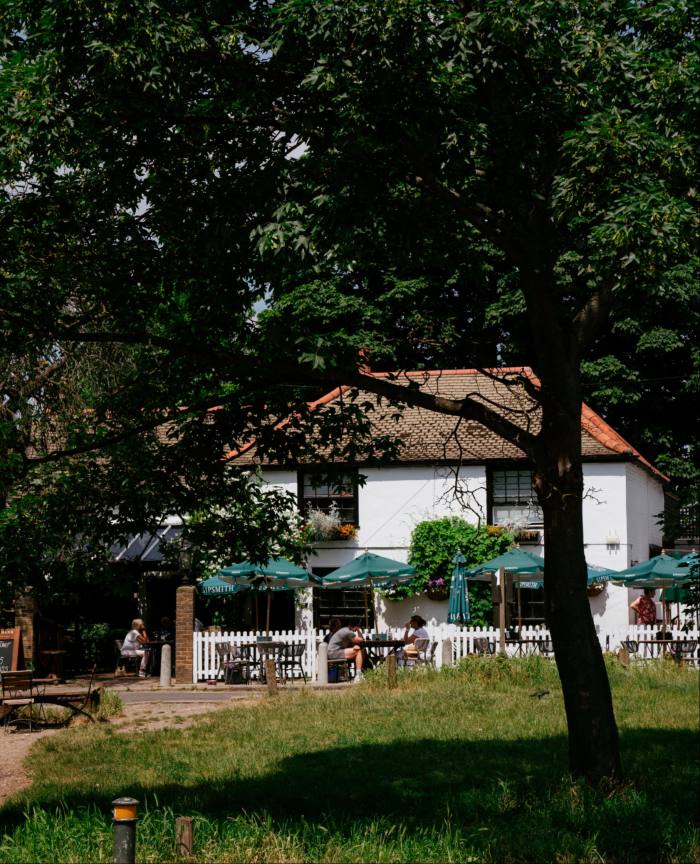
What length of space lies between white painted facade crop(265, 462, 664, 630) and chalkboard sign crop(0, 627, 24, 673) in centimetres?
854

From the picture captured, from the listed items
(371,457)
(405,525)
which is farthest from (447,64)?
(405,525)

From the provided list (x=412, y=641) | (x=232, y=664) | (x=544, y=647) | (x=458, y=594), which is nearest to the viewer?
(x=232, y=664)

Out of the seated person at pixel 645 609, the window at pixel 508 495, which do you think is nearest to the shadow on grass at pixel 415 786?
the seated person at pixel 645 609

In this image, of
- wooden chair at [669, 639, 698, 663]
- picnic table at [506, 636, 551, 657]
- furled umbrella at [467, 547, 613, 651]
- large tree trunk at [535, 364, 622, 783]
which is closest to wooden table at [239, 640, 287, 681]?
furled umbrella at [467, 547, 613, 651]

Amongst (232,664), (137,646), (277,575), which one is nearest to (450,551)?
(277,575)

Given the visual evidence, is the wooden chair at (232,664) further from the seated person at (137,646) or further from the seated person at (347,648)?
the seated person at (137,646)

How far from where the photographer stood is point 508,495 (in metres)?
32.0

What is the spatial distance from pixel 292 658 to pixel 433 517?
259 inches

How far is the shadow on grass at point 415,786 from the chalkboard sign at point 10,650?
12662mm

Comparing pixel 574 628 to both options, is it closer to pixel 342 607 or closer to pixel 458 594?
pixel 458 594

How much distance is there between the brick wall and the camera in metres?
27.0

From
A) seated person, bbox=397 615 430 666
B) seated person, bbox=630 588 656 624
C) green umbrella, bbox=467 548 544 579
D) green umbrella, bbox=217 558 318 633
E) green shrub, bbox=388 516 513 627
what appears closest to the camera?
seated person, bbox=397 615 430 666

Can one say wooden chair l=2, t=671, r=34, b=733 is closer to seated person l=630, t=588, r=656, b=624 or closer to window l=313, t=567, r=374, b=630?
window l=313, t=567, r=374, b=630

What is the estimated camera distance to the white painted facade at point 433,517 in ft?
102
